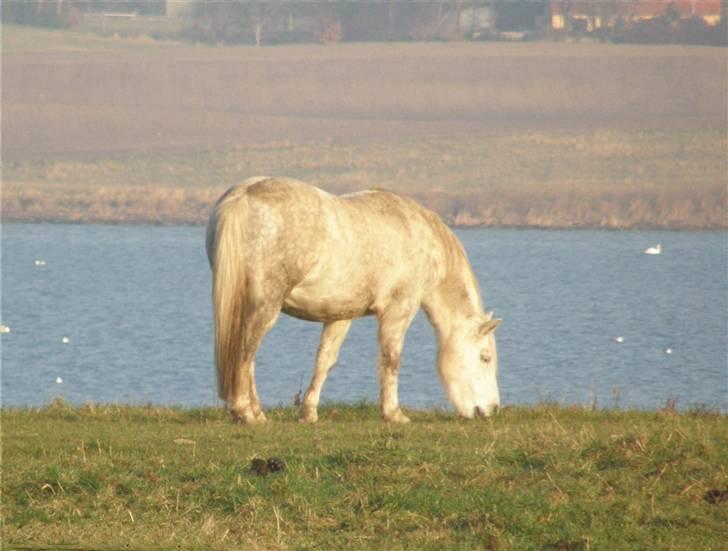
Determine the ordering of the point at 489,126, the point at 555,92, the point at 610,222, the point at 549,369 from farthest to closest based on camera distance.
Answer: the point at 555,92
the point at 489,126
the point at 610,222
the point at 549,369

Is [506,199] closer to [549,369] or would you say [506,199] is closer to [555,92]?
[555,92]

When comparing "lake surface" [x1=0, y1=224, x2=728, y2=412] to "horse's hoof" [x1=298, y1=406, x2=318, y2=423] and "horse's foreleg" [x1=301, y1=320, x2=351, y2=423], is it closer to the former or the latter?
"horse's foreleg" [x1=301, y1=320, x2=351, y2=423]

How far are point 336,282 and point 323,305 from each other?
0.24 m

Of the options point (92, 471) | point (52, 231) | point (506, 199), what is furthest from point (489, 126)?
point (92, 471)

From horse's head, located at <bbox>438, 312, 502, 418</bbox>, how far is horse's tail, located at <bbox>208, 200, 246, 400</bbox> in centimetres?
231

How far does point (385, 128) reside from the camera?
10069 centimetres

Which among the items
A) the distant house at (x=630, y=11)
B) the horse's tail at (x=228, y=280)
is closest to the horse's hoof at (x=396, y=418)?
the horse's tail at (x=228, y=280)

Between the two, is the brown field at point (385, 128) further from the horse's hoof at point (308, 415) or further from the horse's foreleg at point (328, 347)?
the horse's hoof at point (308, 415)

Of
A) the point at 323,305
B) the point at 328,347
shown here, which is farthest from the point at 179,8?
the point at 323,305

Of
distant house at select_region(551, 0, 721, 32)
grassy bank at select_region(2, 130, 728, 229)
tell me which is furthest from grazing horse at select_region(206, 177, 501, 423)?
distant house at select_region(551, 0, 721, 32)

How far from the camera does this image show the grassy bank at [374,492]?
9.26 metres

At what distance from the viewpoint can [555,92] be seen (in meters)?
106

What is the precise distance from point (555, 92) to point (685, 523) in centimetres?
9825

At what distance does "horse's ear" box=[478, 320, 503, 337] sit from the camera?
46.7ft
